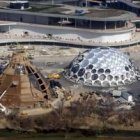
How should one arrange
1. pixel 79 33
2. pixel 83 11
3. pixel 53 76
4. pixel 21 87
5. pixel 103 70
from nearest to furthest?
pixel 21 87
pixel 103 70
pixel 53 76
pixel 79 33
pixel 83 11

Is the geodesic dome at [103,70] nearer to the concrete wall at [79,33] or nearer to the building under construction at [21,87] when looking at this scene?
the building under construction at [21,87]

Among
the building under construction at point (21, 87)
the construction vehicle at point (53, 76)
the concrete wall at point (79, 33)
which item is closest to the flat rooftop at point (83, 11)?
the concrete wall at point (79, 33)

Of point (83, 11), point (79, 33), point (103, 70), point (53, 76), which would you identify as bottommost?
point (53, 76)

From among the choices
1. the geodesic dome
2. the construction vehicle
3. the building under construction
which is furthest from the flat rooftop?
the building under construction

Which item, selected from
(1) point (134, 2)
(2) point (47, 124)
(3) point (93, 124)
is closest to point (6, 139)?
(2) point (47, 124)

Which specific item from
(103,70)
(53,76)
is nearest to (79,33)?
(53,76)

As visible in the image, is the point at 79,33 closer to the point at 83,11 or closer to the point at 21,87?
the point at 83,11
